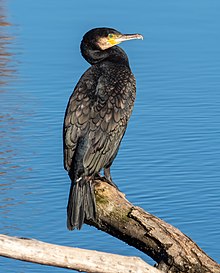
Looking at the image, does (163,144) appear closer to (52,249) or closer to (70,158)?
(70,158)

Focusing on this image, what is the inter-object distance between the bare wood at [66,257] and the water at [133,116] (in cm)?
220

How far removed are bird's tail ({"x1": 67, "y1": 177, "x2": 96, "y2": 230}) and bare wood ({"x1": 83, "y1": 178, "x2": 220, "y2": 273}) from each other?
66 mm

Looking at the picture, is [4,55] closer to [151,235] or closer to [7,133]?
[7,133]

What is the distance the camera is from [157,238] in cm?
532

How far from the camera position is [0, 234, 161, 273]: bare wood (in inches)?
176

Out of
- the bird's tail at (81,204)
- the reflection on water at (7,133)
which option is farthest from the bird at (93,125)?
the reflection on water at (7,133)

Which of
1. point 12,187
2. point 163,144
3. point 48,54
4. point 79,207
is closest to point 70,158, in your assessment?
point 79,207

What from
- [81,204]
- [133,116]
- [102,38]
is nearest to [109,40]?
[102,38]

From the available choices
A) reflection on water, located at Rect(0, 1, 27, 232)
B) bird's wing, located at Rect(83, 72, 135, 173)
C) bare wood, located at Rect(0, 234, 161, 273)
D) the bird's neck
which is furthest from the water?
bare wood, located at Rect(0, 234, 161, 273)

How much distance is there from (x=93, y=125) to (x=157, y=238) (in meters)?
0.97

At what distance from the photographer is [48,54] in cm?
1091

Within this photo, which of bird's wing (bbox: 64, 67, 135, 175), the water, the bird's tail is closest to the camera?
the bird's tail

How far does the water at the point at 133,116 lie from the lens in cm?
741

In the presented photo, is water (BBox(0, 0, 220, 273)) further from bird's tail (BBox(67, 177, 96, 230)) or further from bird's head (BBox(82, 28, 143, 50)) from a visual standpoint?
bird's head (BBox(82, 28, 143, 50))
